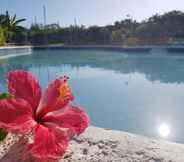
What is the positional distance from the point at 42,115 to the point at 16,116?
Answer: 0.21 ft

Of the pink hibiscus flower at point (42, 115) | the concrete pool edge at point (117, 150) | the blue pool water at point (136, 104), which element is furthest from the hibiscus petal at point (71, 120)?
the blue pool water at point (136, 104)

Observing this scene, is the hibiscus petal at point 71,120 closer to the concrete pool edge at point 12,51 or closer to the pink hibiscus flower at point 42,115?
the pink hibiscus flower at point 42,115

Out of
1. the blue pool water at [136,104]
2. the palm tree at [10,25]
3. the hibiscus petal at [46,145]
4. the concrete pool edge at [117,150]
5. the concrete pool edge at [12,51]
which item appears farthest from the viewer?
the palm tree at [10,25]

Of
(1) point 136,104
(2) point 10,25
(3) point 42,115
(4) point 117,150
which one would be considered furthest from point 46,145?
(2) point 10,25

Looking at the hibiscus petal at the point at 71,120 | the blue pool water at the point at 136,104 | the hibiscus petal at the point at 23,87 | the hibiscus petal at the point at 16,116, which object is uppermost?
the hibiscus petal at the point at 23,87

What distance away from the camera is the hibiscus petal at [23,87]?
66 cm

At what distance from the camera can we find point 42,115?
25.9 inches

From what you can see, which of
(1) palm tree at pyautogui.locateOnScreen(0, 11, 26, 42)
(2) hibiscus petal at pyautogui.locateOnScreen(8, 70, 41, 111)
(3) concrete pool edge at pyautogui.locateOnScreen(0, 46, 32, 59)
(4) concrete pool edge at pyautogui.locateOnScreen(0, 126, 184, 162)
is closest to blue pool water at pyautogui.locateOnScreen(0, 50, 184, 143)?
(4) concrete pool edge at pyautogui.locateOnScreen(0, 126, 184, 162)

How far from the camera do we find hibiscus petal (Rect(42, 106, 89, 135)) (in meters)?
0.66

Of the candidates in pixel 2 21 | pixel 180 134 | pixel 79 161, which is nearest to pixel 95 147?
pixel 79 161

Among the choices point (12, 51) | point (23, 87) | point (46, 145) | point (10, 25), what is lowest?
point (12, 51)

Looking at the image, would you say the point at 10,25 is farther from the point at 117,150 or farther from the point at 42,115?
the point at 42,115

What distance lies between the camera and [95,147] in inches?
52.2

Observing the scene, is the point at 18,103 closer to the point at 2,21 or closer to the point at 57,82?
the point at 57,82
